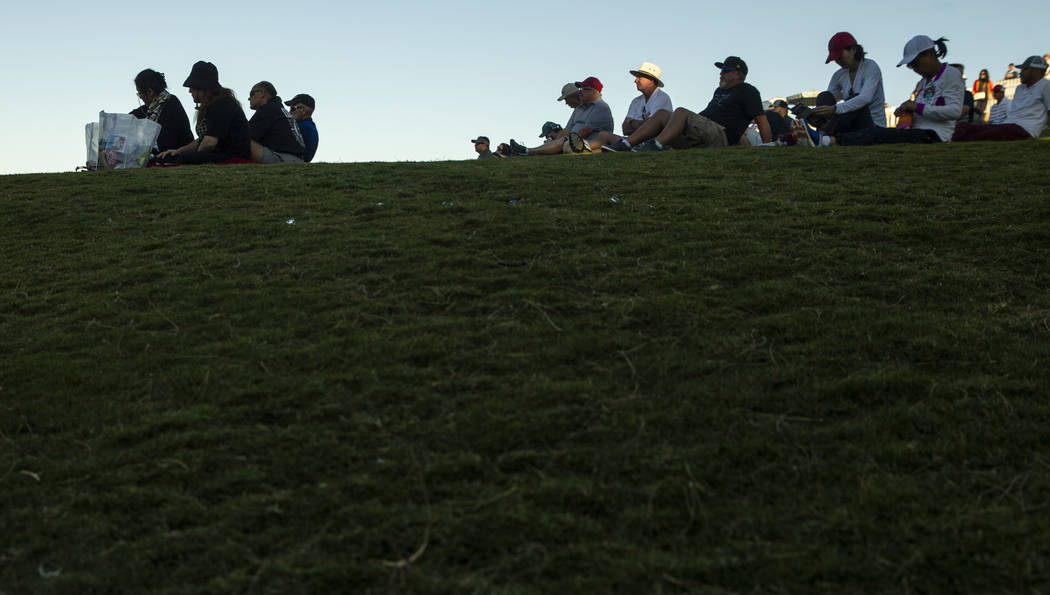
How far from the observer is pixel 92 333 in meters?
5.74

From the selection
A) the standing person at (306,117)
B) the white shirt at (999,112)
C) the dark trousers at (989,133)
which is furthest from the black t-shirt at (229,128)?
the white shirt at (999,112)

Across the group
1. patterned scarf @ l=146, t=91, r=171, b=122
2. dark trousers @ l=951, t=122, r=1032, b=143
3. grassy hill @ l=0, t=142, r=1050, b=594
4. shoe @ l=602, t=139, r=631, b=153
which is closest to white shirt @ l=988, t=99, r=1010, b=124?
dark trousers @ l=951, t=122, r=1032, b=143

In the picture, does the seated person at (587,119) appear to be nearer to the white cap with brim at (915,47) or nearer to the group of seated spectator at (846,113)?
the group of seated spectator at (846,113)

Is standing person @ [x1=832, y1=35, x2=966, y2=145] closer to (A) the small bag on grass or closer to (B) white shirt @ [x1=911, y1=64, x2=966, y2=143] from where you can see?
(B) white shirt @ [x1=911, y1=64, x2=966, y2=143]

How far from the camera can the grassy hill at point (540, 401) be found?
127 inches

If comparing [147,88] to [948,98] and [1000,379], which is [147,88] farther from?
[1000,379]

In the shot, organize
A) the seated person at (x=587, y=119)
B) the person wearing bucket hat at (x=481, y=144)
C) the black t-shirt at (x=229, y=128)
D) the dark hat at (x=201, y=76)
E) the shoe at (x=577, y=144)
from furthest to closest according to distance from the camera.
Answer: the person wearing bucket hat at (x=481, y=144), the seated person at (x=587, y=119), the shoe at (x=577, y=144), the black t-shirt at (x=229, y=128), the dark hat at (x=201, y=76)

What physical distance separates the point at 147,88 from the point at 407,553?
11.6 metres

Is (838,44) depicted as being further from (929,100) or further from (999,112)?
(999,112)

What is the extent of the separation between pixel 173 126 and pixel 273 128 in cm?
133

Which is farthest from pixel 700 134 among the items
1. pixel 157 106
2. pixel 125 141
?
pixel 125 141

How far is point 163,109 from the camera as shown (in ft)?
43.1

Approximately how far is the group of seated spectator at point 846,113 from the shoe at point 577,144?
15 millimetres

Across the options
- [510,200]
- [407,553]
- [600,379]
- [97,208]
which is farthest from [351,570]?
[97,208]
